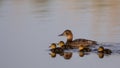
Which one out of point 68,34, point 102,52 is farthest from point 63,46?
point 102,52

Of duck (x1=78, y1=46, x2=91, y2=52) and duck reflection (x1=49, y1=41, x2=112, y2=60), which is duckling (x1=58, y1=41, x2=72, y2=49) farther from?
duck (x1=78, y1=46, x2=91, y2=52)

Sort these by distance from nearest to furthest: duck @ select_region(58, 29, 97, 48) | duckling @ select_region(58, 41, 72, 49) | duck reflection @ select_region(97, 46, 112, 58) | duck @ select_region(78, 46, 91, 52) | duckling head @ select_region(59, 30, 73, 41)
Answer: duck reflection @ select_region(97, 46, 112, 58)
duck @ select_region(78, 46, 91, 52)
duck @ select_region(58, 29, 97, 48)
duckling @ select_region(58, 41, 72, 49)
duckling head @ select_region(59, 30, 73, 41)

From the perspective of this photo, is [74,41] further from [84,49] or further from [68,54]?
[68,54]

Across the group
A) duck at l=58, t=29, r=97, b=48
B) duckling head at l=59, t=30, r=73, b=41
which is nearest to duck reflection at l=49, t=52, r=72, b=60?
duck at l=58, t=29, r=97, b=48

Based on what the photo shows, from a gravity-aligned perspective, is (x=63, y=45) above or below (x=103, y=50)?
above

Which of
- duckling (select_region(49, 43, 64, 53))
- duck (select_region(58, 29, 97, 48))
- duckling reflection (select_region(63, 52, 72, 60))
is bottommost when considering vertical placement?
Result: duckling reflection (select_region(63, 52, 72, 60))

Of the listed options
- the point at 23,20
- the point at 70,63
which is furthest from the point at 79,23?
the point at 70,63

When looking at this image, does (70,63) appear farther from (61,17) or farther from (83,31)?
(61,17)

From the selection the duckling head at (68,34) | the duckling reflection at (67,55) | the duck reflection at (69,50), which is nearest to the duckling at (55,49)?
the duck reflection at (69,50)

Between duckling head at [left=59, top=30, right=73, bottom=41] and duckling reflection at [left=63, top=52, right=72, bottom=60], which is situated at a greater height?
duckling head at [left=59, top=30, right=73, bottom=41]

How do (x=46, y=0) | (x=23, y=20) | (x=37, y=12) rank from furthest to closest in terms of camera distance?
(x=46, y=0) < (x=37, y=12) < (x=23, y=20)

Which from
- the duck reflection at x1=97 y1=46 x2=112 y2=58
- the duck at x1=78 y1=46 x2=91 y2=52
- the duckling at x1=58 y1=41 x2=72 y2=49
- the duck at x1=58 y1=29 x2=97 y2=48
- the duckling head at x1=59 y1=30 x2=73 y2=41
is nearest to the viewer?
the duck reflection at x1=97 y1=46 x2=112 y2=58
